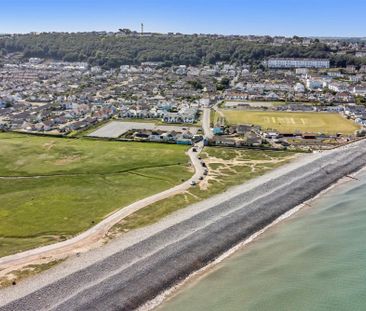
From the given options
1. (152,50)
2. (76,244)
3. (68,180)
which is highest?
(152,50)

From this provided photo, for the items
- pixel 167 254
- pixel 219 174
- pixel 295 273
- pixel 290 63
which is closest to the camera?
pixel 295 273

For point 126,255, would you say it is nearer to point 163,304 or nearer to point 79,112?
point 163,304

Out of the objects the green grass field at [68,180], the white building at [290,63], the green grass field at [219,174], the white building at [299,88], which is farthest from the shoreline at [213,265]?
the white building at [290,63]

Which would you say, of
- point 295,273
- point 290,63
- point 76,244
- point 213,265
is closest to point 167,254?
point 213,265

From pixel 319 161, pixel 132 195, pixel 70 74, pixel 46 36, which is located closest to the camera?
pixel 132 195

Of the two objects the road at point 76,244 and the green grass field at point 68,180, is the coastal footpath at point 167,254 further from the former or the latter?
the green grass field at point 68,180

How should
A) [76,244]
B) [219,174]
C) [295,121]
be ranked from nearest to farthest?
[76,244], [219,174], [295,121]

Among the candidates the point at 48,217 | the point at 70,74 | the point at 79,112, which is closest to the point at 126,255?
the point at 48,217

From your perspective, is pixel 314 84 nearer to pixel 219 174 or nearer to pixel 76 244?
pixel 219 174
